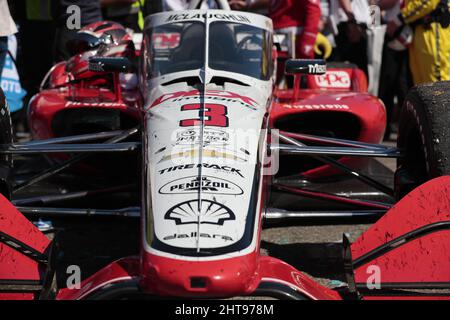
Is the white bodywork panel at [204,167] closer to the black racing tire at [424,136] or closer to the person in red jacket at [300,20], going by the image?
the black racing tire at [424,136]

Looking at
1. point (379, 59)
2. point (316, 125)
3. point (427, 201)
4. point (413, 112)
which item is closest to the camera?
point (427, 201)

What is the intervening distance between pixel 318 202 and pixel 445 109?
127 cm

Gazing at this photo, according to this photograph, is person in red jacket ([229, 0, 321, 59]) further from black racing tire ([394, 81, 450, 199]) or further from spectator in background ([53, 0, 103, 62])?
black racing tire ([394, 81, 450, 199])

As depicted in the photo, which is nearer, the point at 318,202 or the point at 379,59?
the point at 318,202

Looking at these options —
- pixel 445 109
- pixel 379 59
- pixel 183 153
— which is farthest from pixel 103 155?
pixel 379 59

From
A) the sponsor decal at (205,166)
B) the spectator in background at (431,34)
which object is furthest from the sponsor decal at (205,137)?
the spectator in background at (431,34)

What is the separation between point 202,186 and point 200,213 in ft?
0.55

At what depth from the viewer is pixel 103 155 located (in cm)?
515

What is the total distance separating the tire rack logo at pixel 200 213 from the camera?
3.08m

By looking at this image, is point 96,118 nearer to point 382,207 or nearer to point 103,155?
point 103,155

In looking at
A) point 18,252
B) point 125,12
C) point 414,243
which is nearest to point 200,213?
point 18,252

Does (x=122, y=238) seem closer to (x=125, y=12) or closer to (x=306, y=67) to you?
(x=306, y=67)
